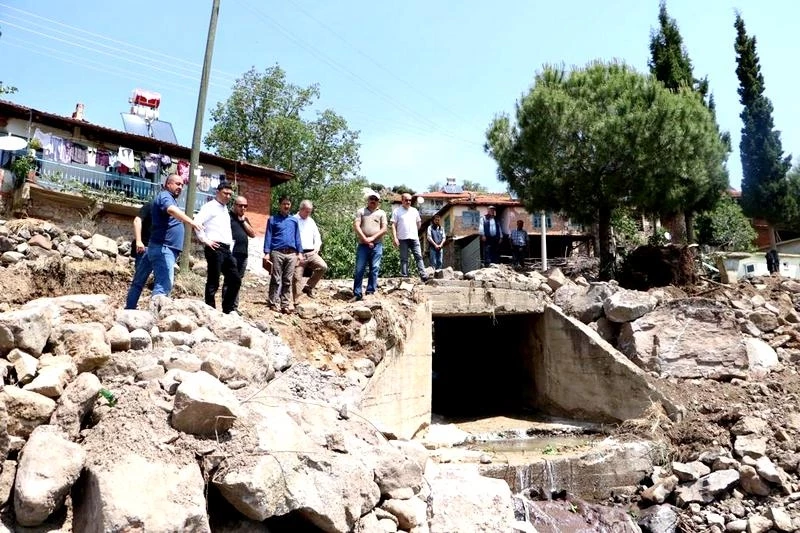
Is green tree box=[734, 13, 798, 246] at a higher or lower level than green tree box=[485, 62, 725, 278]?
higher

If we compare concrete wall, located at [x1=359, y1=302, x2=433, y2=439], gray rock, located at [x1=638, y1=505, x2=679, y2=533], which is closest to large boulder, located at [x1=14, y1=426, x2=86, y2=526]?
concrete wall, located at [x1=359, y1=302, x2=433, y2=439]

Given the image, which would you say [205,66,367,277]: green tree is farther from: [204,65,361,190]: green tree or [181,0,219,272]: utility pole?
[181,0,219,272]: utility pole

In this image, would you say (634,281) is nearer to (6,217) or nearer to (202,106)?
(202,106)

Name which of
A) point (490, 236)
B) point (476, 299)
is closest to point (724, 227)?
point (490, 236)

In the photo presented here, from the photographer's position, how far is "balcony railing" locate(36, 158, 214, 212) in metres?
16.0

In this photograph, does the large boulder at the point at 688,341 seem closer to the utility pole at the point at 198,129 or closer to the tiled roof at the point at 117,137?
the utility pole at the point at 198,129

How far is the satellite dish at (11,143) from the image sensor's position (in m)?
15.2

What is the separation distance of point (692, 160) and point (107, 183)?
55.9 feet

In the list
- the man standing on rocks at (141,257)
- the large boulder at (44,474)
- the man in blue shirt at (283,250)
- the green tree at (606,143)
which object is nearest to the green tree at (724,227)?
the green tree at (606,143)

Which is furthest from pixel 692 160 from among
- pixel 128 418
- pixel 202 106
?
pixel 128 418

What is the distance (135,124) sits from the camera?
61.4 ft

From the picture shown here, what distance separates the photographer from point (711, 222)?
31641 millimetres

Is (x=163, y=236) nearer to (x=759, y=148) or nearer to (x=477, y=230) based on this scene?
(x=759, y=148)

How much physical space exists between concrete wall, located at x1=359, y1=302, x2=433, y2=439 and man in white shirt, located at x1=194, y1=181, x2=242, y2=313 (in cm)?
239
